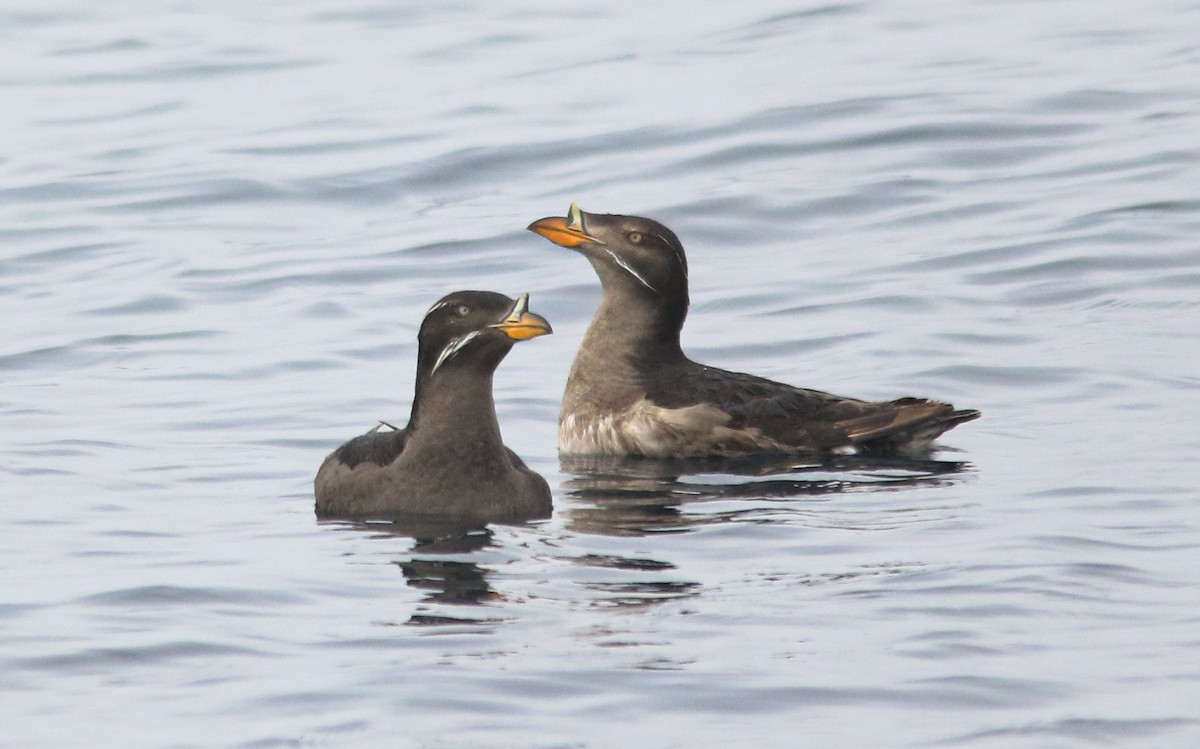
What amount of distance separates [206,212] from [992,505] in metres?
12.1

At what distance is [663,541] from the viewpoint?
10664mm

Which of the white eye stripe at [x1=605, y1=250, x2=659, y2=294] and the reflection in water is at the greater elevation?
the white eye stripe at [x1=605, y1=250, x2=659, y2=294]

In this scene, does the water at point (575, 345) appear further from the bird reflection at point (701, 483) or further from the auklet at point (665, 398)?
the auklet at point (665, 398)

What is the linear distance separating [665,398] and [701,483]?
3.38 feet

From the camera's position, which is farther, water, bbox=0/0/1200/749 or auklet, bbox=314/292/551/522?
auklet, bbox=314/292/551/522

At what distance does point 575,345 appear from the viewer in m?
16.5

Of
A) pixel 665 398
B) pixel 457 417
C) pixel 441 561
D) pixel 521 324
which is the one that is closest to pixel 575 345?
pixel 665 398

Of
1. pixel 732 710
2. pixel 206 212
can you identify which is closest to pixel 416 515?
pixel 732 710

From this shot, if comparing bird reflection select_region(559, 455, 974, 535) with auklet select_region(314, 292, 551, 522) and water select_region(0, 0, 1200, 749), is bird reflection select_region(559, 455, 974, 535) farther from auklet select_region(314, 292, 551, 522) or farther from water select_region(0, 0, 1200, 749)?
auklet select_region(314, 292, 551, 522)

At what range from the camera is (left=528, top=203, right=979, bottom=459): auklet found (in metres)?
12.9

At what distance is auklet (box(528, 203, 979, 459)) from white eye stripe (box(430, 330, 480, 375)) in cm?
245

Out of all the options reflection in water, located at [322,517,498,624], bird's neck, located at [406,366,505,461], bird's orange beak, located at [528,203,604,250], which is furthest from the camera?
bird's orange beak, located at [528,203,604,250]

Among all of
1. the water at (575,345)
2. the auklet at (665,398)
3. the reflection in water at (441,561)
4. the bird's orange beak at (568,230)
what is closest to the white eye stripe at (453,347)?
the reflection in water at (441,561)

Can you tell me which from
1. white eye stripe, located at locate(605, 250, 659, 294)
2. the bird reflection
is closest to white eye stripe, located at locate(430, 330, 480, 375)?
the bird reflection
